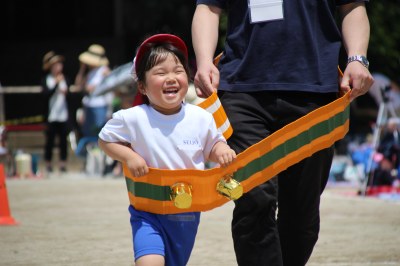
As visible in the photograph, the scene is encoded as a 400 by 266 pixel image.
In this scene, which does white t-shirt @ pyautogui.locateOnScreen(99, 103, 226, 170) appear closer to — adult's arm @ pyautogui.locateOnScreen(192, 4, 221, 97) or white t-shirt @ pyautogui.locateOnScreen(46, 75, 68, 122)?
adult's arm @ pyautogui.locateOnScreen(192, 4, 221, 97)

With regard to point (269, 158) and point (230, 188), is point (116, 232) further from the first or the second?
point (230, 188)

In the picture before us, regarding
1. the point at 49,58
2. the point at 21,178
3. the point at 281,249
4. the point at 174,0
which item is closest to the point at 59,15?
the point at 174,0

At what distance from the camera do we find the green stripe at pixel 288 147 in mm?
4812

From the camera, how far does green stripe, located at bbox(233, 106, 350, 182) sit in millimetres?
4812

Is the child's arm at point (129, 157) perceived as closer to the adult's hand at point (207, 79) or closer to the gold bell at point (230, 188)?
the gold bell at point (230, 188)

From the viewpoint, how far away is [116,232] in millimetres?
8711

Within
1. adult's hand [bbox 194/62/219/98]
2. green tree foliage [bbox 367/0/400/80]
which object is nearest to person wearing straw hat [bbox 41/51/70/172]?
green tree foliage [bbox 367/0/400/80]

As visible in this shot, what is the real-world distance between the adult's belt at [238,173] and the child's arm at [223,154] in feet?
0.16

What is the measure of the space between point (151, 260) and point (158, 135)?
57 centimetres

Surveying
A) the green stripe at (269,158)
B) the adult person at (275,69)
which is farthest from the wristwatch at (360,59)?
the green stripe at (269,158)

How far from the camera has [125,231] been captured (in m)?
8.78

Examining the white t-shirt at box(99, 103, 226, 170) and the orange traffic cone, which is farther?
the orange traffic cone

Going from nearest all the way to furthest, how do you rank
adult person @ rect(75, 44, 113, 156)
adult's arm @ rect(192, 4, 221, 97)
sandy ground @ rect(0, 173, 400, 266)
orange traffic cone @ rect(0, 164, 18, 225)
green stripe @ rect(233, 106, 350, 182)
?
green stripe @ rect(233, 106, 350, 182)
adult's arm @ rect(192, 4, 221, 97)
sandy ground @ rect(0, 173, 400, 266)
orange traffic cone @ rect(0, 164, 18, 225)
adult person @ rect(75, 44, 113, 156)

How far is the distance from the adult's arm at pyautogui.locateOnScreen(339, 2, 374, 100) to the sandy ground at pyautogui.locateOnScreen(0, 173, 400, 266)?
2.17m
